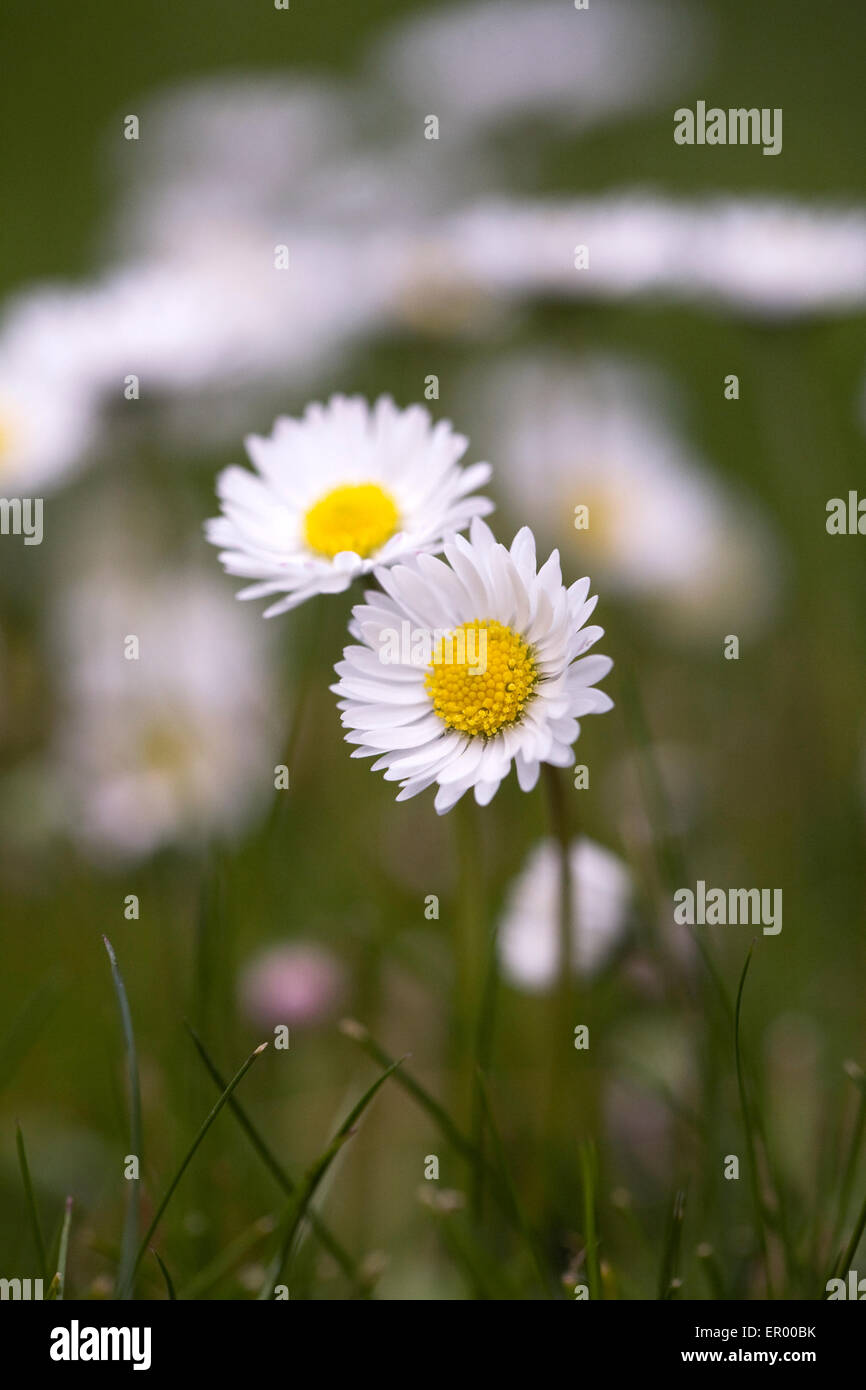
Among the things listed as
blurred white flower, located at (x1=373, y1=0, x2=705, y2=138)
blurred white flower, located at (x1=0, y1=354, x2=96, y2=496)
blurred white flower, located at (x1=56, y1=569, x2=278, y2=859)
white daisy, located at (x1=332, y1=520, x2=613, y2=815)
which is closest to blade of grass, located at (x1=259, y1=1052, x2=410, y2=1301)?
white daisy, located at (x1=332, y1=520, x2=613, y2=815)

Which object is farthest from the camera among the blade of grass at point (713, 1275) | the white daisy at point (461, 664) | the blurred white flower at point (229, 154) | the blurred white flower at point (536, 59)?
the blurred white flower at point (229, 154)

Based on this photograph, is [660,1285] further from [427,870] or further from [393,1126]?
[427,870]

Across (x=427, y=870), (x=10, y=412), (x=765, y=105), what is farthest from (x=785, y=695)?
(x=765, y=105)

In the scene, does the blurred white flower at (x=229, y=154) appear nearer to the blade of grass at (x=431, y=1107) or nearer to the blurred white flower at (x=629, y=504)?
the blurred white flower at (x=629, y=504)

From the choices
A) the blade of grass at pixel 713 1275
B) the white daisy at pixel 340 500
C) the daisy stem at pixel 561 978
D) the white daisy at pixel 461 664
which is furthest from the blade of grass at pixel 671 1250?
the white daisy at pixel 340 500

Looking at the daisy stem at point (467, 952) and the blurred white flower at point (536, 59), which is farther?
the blurred white flower at point (536, 59)

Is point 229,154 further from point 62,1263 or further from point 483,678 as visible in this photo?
point 62,1263

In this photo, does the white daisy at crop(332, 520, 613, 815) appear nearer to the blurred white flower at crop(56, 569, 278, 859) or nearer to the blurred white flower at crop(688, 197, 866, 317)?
the blurred white flower at crop(56, 569, 278, 859)
